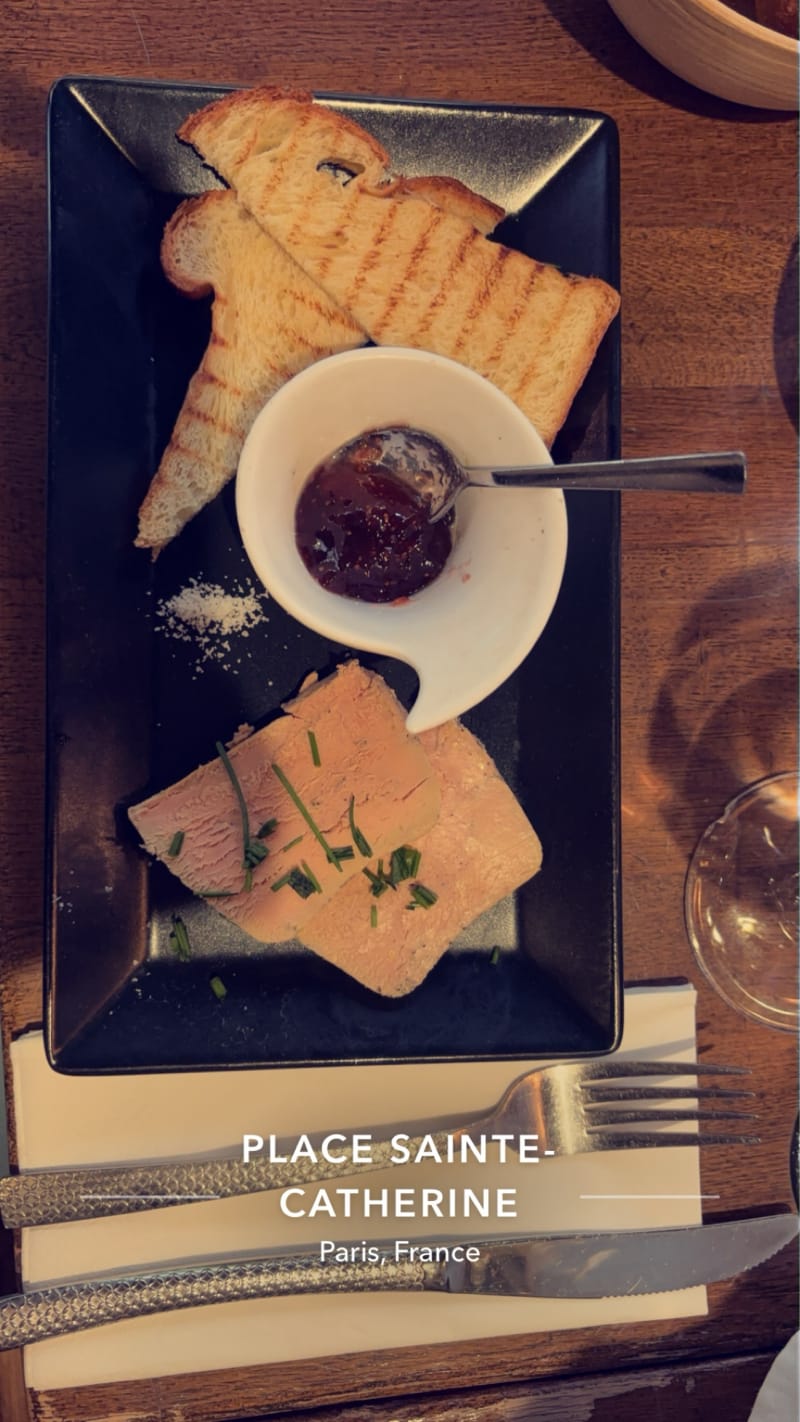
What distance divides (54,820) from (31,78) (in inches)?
39.5

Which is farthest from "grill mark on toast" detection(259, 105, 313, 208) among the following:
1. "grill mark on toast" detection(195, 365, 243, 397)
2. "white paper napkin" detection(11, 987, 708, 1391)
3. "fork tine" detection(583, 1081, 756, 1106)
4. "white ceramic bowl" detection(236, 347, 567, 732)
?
"fork tine" detection(583, 1081, 756, 1106)

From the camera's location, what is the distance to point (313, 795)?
1.38 meters

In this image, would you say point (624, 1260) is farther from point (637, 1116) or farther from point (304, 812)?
point (304, 812)

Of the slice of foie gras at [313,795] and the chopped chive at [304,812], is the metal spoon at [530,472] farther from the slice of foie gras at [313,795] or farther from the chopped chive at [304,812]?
the chopped chive at [304,812]

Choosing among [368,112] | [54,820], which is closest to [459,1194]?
[54,820]

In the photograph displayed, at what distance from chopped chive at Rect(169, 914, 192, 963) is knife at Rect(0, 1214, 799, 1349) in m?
0.43

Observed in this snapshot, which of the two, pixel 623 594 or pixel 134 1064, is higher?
pixel 623 594

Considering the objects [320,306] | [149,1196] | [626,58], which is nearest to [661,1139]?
[149,1196]

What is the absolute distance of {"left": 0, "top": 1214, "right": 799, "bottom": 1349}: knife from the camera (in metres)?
1.30

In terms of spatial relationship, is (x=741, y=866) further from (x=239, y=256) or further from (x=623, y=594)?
(x=239, y=256)

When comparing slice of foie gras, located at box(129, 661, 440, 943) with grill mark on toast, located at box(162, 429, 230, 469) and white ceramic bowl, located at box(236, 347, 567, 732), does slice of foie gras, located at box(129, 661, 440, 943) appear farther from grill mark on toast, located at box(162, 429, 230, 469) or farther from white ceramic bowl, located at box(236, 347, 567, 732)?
grill mark on toast, located at box(162, 429, 230, 469)

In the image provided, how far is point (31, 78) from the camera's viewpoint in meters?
1.32

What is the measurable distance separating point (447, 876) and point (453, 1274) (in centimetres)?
55

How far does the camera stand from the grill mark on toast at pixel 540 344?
132 cm
